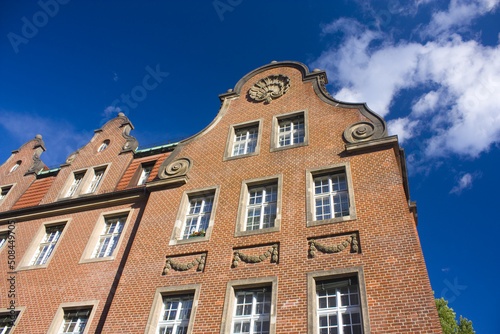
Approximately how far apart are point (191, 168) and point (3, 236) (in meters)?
9.42

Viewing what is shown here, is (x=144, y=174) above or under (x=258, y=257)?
above

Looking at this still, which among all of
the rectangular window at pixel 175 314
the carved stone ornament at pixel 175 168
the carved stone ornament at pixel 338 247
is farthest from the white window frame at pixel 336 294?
the carved stone ornament at pixel 175 168

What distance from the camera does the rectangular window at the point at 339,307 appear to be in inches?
360

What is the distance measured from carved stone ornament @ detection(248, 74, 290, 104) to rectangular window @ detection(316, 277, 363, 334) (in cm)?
897

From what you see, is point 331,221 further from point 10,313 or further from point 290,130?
point 10,313

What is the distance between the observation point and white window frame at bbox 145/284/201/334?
419 inches

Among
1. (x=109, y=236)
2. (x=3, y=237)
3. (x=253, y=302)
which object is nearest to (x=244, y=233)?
(x=253, y=302)

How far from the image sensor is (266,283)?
1053 cm

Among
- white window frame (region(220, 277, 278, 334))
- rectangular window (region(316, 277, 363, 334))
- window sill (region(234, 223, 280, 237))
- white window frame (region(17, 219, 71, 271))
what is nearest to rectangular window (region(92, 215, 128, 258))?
white window frame (region(17, 219, 71, 271))

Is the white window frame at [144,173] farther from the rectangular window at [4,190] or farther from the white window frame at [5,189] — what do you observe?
the rectangular window at [4,190]

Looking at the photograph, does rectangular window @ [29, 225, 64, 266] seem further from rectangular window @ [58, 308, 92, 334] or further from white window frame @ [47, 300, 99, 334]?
rectangular window @ [58, 308, 92, 334]

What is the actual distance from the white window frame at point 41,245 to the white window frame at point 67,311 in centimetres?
248

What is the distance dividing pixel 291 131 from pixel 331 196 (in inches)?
154

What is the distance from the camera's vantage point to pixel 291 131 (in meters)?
15.3
